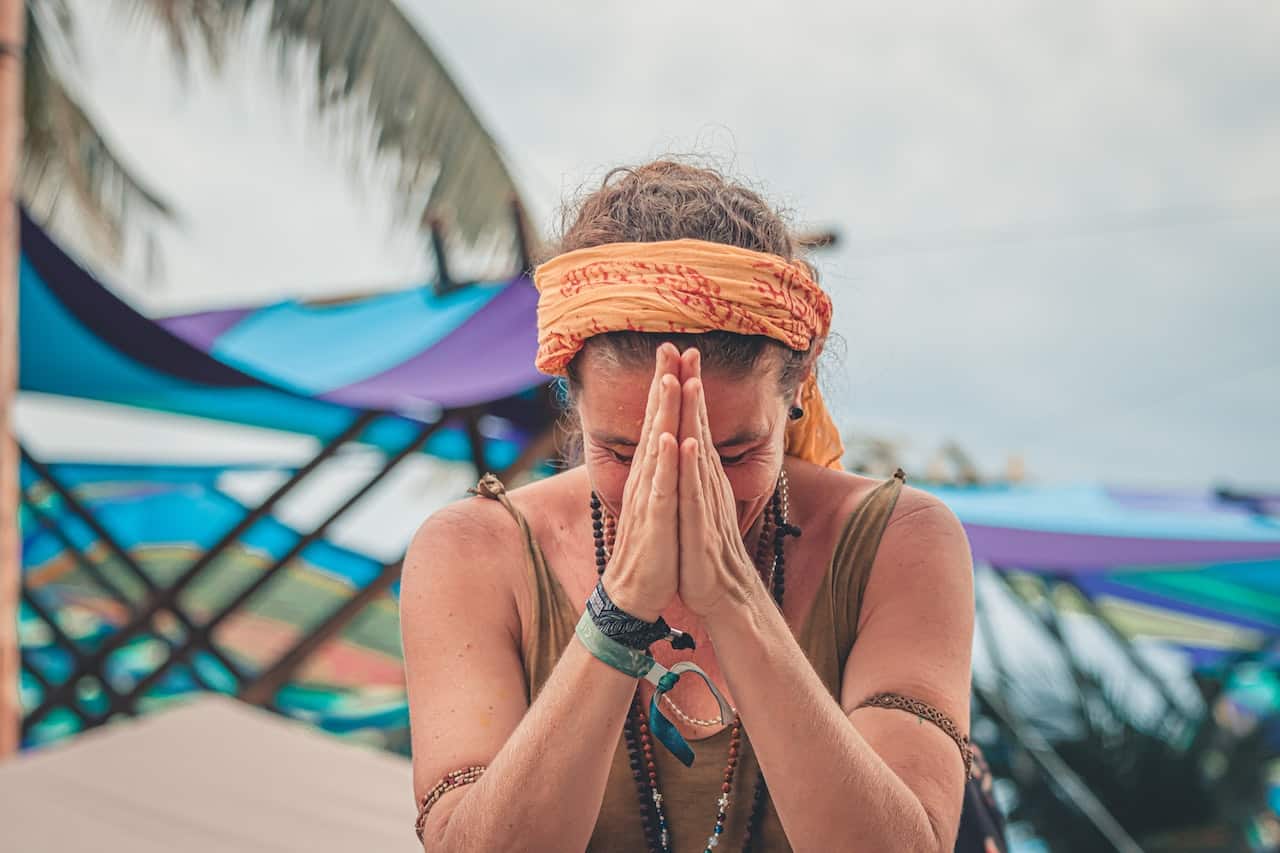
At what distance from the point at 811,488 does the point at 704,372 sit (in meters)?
0.40

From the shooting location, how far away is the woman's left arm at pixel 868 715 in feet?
3.75

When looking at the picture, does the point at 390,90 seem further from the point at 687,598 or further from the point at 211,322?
the point at 687,598

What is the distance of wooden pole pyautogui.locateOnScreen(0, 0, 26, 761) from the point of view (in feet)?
10.9

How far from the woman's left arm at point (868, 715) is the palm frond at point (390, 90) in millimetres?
3938

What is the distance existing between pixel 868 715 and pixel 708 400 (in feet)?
1.38

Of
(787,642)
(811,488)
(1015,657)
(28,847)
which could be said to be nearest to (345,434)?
(28,847)

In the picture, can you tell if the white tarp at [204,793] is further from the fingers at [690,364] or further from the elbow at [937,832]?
the fingers at [690,364]

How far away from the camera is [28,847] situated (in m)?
1.96

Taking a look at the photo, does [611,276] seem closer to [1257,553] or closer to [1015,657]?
[1257,553]

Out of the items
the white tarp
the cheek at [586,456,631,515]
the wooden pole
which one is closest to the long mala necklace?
the cheek at [586,456,631,515]

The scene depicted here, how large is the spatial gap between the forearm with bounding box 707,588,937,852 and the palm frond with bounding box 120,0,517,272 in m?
4.08

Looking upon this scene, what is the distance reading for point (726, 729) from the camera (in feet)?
4.67

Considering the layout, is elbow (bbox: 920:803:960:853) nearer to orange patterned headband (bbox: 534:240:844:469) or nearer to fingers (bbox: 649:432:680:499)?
fingers (bbox: 649:432:680:499)

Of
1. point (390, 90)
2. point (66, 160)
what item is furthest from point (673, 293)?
point (66, 160)
